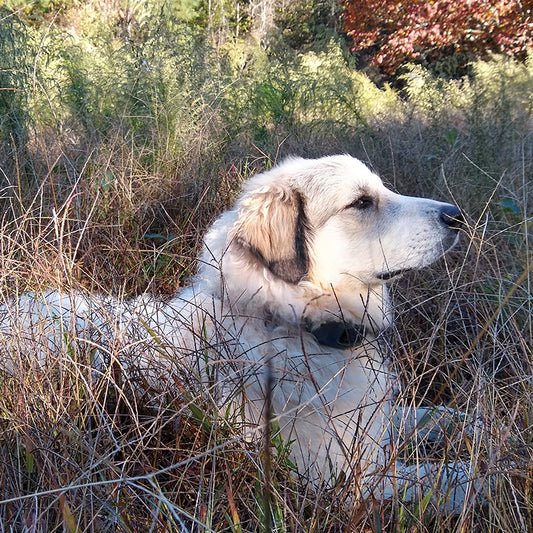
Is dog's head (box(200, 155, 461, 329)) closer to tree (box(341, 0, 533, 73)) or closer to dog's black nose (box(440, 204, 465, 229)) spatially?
dog's black nose (box(440, 204, 465, 229))

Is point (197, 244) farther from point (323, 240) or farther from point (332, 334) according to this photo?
point (332, 334)

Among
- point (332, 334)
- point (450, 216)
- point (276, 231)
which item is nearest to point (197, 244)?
point (276, 231)

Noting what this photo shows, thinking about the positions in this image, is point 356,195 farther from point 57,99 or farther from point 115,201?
point 57,99

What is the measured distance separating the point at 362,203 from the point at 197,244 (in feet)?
3.76

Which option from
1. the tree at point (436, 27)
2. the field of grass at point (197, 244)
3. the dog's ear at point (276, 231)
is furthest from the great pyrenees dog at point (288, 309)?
the tree at point (436, 27)

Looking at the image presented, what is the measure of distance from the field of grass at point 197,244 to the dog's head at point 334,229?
0.67ft

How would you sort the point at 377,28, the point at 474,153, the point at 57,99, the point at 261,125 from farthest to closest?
1. the point at 377,28
2. the point at 261,125
3. the point at 57,99
4. the point at 474,153

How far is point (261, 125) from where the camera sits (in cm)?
534

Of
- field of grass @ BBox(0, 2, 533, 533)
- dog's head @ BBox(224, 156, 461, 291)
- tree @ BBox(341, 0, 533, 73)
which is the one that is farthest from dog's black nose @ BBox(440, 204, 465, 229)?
tree @ BBox(341, 0, 533, 73)

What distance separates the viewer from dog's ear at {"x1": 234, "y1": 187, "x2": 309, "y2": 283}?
6.52ft

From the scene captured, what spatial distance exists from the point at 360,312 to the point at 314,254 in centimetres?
33

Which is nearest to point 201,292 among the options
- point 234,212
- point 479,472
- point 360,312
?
point 234,212

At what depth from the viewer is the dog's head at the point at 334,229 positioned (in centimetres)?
202

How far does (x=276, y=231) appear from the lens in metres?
2.02
